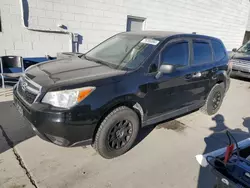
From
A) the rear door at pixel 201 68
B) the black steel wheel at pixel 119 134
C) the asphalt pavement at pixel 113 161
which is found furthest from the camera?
the rear door at pixel 201 68

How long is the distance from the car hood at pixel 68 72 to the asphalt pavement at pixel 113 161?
1.03 metres

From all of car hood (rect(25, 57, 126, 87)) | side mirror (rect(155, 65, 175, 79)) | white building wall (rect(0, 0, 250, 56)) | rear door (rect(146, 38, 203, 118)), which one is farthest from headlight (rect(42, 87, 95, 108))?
white building wall (rect(0, 0, 250, 56))

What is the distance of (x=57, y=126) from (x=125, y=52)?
1.58 metres

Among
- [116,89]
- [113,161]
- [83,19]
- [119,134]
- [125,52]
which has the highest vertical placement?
[83,19]

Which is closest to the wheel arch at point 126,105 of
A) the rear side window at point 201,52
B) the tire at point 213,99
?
the rear side window at point 201,52

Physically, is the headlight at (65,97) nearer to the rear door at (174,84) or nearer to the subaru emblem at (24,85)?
the subaru emblem at (24,85)

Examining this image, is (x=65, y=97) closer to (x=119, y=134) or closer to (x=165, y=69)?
(x=119, y=134)

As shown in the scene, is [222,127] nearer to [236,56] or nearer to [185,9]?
[236,56]

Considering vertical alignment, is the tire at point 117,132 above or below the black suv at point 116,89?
below

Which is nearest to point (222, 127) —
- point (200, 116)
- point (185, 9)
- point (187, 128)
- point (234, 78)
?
point (200, 116)

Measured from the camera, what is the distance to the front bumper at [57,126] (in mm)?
2225

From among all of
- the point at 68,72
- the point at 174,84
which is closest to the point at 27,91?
the point at 68,72

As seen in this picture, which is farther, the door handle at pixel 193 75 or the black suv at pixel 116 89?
the door handle at pixel 193 75

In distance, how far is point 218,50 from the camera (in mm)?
4324
